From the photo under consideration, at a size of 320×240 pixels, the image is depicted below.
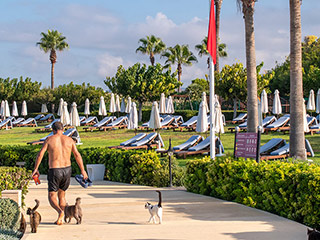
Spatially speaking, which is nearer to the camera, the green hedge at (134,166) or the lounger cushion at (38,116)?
the green hedge at (134,166)

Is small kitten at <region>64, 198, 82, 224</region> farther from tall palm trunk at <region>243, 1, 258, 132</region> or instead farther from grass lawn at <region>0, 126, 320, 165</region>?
grass lawn at <region>0, 126, 320, 165</region>

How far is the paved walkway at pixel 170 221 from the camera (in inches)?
250

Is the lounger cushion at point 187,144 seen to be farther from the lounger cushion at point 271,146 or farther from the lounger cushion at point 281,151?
the lounger cushion at point 281,151

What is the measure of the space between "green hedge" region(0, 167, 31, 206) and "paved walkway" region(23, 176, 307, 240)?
16.2 inches

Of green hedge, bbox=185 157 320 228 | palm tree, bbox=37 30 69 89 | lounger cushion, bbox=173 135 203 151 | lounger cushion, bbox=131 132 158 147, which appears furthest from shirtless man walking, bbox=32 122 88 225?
palm tree, bbox=37 30 69 89

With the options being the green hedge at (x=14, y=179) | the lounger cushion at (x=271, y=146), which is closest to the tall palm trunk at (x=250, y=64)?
the lounger cushion at (x=271, y=146)

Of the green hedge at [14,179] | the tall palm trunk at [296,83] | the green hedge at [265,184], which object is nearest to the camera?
the green hedge at [265,184]

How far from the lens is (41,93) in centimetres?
5062

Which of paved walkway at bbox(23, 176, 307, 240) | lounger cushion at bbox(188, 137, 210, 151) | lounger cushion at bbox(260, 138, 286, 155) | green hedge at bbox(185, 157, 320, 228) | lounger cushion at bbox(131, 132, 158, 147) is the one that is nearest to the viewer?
paved walkway at bbox(23, 176, 307, 240)

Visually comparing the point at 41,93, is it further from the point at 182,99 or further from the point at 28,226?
the point at 28,226

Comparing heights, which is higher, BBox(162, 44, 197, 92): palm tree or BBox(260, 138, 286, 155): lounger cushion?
BBox(162, 44, 197, 92): palm tree

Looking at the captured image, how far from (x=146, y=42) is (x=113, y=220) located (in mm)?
51308

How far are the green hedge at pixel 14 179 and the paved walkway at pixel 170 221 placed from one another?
412mm

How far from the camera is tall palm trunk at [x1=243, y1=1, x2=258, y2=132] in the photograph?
1538 cm
